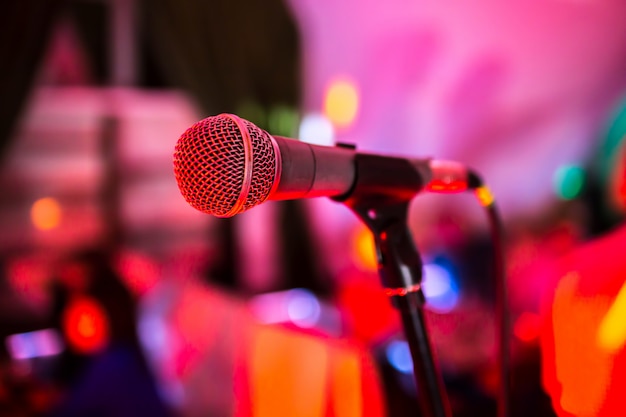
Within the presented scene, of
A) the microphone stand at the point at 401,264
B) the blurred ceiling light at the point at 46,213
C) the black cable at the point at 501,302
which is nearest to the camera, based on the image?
the microphone stand at the point at 401,264

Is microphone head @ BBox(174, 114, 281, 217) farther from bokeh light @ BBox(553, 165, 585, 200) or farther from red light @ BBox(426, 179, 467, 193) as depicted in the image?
bokeh light @ BBox(553, 165, 585, 200)

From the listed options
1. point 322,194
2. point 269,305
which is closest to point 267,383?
point 269,305

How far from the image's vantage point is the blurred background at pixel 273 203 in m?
2.21

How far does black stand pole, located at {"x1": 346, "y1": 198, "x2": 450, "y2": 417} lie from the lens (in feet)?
2.14

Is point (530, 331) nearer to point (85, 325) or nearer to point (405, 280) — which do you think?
point (405, 280)

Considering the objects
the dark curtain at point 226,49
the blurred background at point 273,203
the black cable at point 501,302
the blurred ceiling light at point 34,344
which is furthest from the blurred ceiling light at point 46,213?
the black cable at point 501,302

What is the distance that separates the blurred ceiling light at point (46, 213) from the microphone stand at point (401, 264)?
107 inches

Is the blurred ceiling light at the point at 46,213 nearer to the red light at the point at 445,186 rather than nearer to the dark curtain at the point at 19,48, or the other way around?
the dark curtain at the point at 19,48

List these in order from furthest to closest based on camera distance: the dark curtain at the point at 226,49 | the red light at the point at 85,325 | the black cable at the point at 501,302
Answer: the dark curtain at the point at 226,49 → the red light at the point at 85,325 → the black cable at the point at 501,302

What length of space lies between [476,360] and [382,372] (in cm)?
65

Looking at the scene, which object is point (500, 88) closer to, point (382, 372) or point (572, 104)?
point (572, 104)

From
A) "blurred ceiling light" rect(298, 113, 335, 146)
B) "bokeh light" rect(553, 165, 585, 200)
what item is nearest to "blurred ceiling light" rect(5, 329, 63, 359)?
"blurred ceiling light" rect(298, 113, 335, 146)

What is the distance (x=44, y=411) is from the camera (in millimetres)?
2260

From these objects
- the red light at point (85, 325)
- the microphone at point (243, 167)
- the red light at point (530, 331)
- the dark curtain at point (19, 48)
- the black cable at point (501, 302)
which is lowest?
the red light at point (85, 325)
